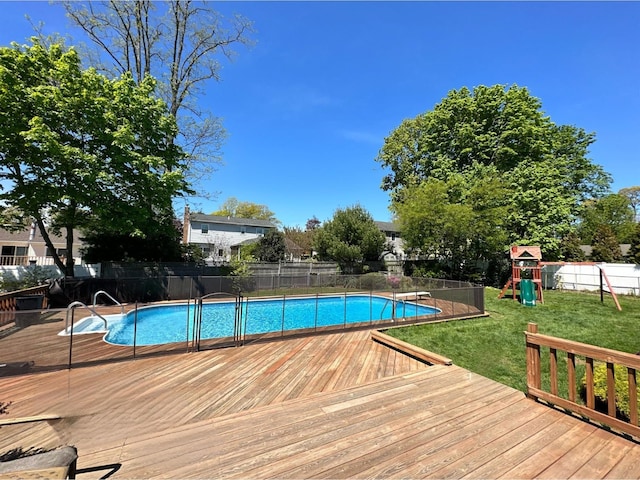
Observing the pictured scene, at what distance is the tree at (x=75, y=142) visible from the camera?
9.72 m

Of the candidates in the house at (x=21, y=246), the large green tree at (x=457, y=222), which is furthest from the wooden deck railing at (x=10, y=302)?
the large green tree at (x=457, y=222)

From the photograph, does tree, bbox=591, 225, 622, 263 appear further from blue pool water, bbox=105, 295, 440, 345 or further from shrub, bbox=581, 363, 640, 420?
shrub, bbox=581, 363, 640, 420

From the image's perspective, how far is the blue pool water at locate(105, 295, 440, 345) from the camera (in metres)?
7.82

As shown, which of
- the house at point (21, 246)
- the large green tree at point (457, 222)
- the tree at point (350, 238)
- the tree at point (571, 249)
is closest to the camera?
the large green tree at point (457, 222)

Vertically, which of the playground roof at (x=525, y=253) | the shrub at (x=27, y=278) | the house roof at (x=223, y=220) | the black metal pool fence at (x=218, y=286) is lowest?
the black metal pool fence at (x=218, y=286)

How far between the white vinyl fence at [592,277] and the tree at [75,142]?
19.2m

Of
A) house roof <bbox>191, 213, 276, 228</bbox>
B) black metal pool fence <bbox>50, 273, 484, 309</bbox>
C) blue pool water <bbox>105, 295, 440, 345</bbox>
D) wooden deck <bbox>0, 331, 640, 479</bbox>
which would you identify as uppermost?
house roof <bbox>191, 213, 276, 228</bbox>

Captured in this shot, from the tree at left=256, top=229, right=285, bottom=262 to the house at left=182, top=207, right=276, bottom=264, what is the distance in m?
6.35

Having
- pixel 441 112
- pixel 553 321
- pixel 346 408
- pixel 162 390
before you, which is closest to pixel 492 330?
pixel 553 321

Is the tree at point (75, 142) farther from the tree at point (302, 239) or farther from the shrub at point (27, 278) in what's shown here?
the tree at point (302, 239)

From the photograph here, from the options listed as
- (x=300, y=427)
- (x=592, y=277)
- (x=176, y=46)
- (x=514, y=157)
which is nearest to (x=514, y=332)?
(x=300, y=427)

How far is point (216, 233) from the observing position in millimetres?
29391

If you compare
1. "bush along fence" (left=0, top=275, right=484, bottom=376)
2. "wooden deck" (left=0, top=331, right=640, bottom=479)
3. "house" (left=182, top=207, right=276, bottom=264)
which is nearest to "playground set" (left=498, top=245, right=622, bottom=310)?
"bush along fence" (left=0, top=275, right=484, bottom=376)

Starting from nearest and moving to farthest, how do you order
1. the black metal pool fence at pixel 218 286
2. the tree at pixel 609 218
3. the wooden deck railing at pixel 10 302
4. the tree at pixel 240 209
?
the wooden deck railing at pixel 10 302 < the black metal pool fence at pixel 218 286 < the tree at pixel 609 218 < the tree at pixel 240 209
